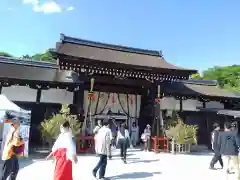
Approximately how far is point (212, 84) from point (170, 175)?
1233cm

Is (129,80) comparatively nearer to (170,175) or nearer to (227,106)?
(170,175)

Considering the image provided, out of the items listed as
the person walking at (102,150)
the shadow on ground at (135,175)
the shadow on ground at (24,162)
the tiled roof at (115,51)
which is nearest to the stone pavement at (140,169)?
the shadow on ground at (135,175)

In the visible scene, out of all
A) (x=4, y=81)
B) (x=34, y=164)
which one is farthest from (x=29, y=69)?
(x=34, y=164)

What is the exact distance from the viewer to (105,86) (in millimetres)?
14164

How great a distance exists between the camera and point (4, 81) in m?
12.0

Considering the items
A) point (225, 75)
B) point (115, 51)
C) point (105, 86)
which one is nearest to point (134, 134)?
point (105, 86)

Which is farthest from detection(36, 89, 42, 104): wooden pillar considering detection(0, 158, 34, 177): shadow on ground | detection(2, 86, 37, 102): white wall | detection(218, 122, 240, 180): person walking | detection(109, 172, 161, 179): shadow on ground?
detection(218, 122, 240, 180): person walking

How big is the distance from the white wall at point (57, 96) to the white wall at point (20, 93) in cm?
51

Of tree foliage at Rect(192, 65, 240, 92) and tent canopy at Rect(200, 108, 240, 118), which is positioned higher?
tree foliage at Rect(192, 65, 240, 92)

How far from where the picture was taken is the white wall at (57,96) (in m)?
13.3

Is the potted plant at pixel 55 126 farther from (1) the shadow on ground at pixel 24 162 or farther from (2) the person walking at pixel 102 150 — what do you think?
(2) the person walking at pixel 102 150

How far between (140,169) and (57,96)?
23.1 ft

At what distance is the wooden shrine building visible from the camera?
1211 cm

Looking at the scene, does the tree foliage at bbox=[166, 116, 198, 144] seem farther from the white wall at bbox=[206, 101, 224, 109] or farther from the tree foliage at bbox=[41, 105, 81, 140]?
the white wall at bbox=[206, 101, 224, 109]
